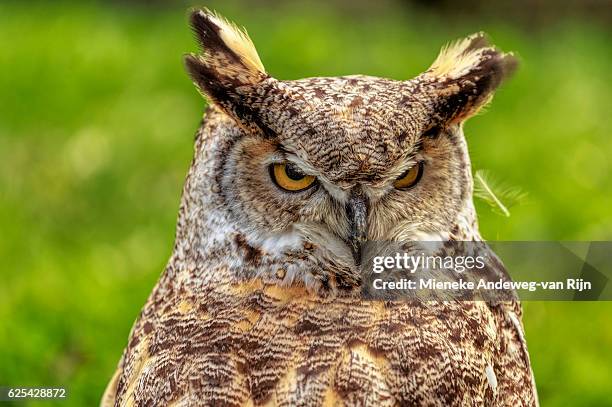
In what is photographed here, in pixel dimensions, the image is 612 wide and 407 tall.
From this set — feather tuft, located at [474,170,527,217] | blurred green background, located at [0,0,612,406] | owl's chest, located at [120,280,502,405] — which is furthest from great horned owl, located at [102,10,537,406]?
blurred green background, located at [0,0,612,406]

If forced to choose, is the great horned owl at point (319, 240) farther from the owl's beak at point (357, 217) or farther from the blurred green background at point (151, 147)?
the blurred green background at point (151, 147)


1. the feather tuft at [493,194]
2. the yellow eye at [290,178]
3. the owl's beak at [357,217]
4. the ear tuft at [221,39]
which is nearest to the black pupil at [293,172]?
the yellow eye at [290,178]

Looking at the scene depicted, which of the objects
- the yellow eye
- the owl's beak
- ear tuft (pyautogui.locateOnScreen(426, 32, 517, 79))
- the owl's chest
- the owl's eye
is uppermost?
ear tuft (pyautogui.locateOnScreen(426, 32, 517, 79))

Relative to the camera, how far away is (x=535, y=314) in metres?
3.98

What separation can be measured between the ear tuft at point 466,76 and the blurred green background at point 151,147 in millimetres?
210

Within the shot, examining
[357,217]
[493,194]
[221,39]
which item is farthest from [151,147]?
[357,217]

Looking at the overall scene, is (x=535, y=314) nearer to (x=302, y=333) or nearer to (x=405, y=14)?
(x=302, y=333)

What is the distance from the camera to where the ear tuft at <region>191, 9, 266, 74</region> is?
7.30 feet

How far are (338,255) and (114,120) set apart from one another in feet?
12.4

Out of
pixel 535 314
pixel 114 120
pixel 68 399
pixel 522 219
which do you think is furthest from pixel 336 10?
pixel 68 399

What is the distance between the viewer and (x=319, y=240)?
2.19 meters

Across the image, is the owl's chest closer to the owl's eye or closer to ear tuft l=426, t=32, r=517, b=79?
the owl's eye

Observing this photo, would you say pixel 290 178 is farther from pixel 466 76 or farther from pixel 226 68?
pixel 466 76

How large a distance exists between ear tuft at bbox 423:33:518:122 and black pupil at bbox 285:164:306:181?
31cm
